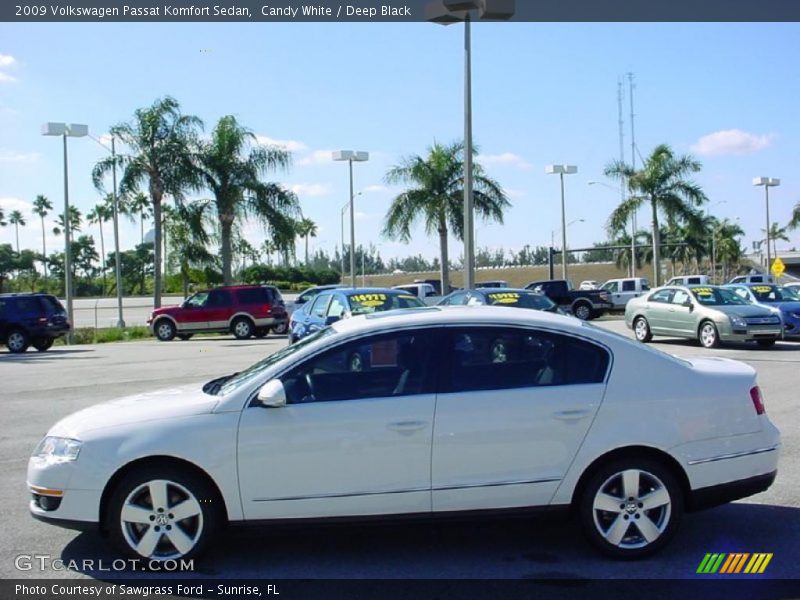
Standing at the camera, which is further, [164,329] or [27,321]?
[164,329]

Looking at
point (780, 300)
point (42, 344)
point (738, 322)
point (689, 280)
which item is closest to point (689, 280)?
point (689, 280)

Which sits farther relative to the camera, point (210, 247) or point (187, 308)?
point (210, 247)

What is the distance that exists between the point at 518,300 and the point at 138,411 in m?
13.7

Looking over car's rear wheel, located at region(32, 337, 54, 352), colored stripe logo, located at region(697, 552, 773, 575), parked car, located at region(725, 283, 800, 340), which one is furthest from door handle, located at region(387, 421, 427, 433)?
car's rear wheel, located at region(32, 337, 54, 352)

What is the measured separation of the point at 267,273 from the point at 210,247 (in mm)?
39350

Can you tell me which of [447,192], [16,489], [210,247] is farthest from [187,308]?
[16,489]

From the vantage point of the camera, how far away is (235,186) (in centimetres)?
3822

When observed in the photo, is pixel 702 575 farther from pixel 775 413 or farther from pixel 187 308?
pixel 187 308

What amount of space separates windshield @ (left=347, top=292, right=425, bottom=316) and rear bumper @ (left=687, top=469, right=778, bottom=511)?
1058 centimetres

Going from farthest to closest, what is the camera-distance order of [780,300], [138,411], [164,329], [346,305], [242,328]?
[164,329] → [242,328] → [780,300] → [346,305] → [138,411]

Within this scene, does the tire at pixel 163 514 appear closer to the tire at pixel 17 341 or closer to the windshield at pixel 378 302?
the windshield at pixel 378 302

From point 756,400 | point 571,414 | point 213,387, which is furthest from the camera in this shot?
point 213,387

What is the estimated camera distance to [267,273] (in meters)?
78.1
